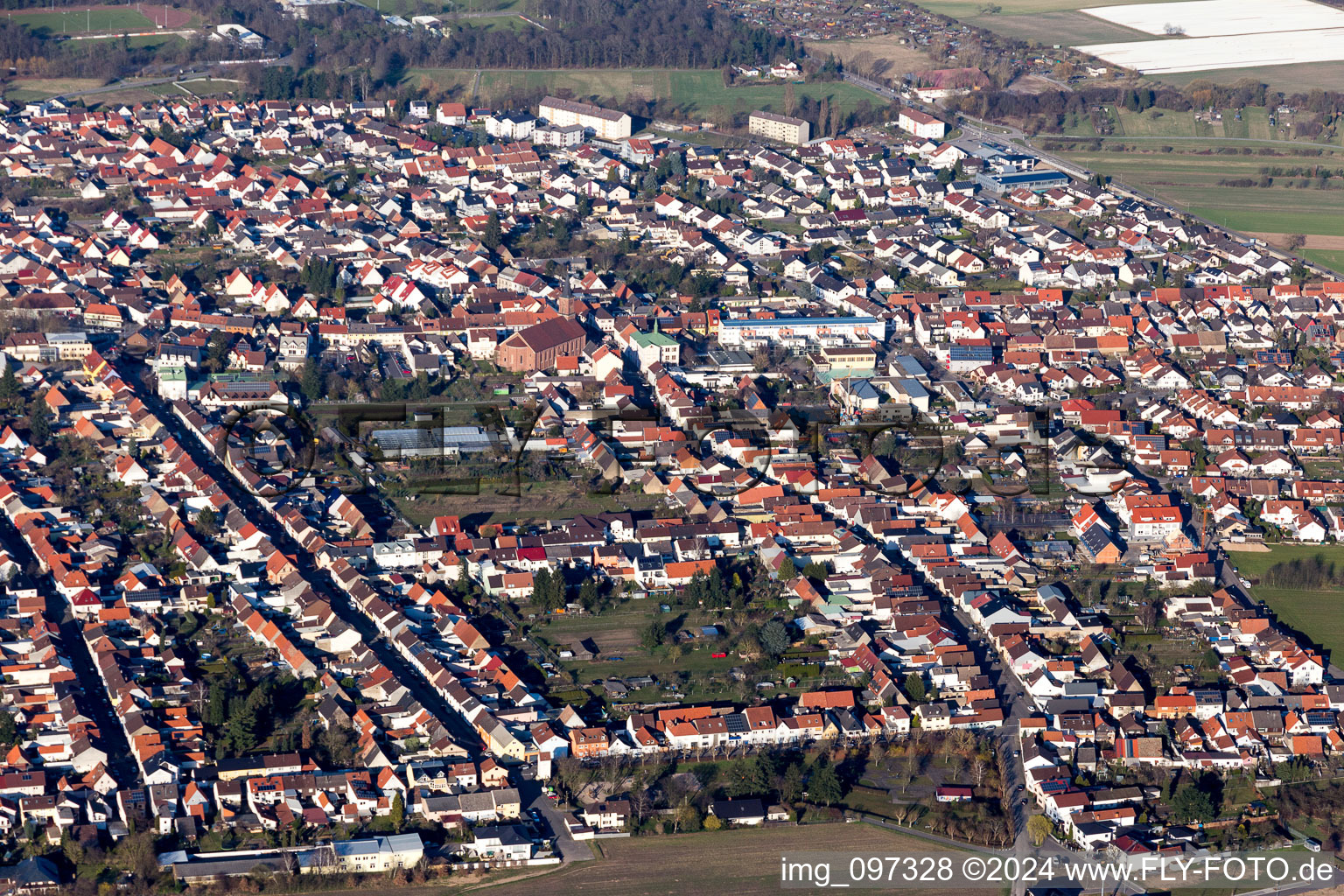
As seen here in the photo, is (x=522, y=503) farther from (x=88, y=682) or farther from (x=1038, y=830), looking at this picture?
(x=1038, y=830)

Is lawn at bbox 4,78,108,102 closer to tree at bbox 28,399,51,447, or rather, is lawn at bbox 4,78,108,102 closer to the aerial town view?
the aerial town view

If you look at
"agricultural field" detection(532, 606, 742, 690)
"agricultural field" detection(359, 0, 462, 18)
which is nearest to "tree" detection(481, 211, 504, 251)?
"agricultural field" detection(532, 606, 742, 690)

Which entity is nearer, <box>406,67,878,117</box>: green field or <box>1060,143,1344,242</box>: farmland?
<box>1060,143,1344,242</box>: farmland

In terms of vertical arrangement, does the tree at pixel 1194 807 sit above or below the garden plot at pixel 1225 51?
below

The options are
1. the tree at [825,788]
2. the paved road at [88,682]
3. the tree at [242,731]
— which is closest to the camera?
the tree at [825,788]

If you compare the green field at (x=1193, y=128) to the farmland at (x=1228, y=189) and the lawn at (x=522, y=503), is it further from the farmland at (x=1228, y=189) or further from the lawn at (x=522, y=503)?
the lawn at (x=522, y=503)

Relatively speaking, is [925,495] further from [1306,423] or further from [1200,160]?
[1200,160]

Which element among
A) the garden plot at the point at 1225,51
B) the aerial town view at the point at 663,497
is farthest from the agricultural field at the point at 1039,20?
the aerial town view at the point at 663,497
